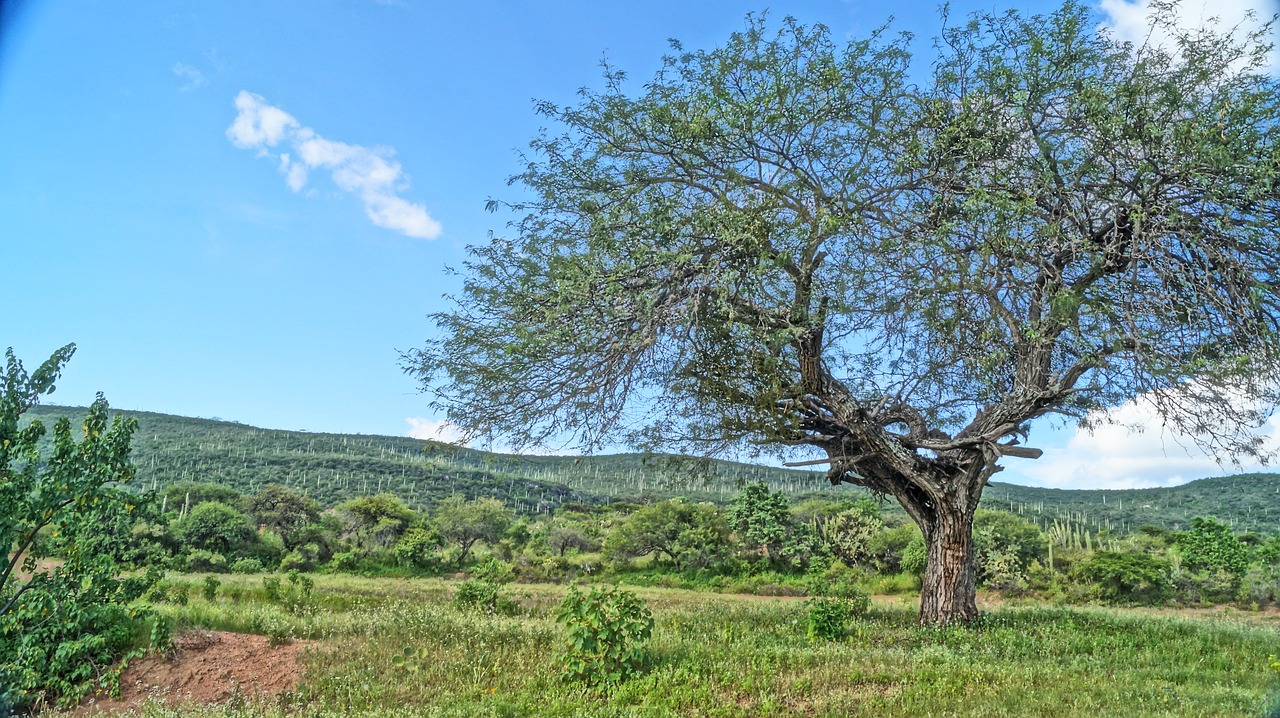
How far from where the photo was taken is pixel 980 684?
24.3 ft

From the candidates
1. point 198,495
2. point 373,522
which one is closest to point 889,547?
point 373,522

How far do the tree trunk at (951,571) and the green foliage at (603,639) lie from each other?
21.5 ft

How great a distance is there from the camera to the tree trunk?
40.1ft

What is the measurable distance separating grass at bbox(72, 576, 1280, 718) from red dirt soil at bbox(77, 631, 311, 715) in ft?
1.09

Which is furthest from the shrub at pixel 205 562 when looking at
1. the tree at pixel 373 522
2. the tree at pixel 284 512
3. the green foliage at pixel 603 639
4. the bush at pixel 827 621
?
the green foliage at pixel 603 639

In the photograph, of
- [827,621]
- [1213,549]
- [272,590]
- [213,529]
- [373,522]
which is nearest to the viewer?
[827,621]

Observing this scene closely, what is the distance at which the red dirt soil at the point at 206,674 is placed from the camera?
7.32 m

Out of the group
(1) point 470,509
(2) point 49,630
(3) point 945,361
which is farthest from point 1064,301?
(1) point 470,509

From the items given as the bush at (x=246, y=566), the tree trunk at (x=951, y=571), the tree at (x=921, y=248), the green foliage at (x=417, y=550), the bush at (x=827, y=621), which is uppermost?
the tree at (x=921, y=248)

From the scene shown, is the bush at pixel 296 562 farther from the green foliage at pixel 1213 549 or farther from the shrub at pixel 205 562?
the green foliage at pixel 1213 549

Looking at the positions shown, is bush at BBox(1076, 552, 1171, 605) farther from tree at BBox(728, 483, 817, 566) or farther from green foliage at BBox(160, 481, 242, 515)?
green foliage at BBox(160, 481, 242, 515)

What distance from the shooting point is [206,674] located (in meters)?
7.81

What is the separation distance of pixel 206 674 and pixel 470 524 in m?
31.2

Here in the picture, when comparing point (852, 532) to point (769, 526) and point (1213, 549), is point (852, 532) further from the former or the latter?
point (1213, 549)
